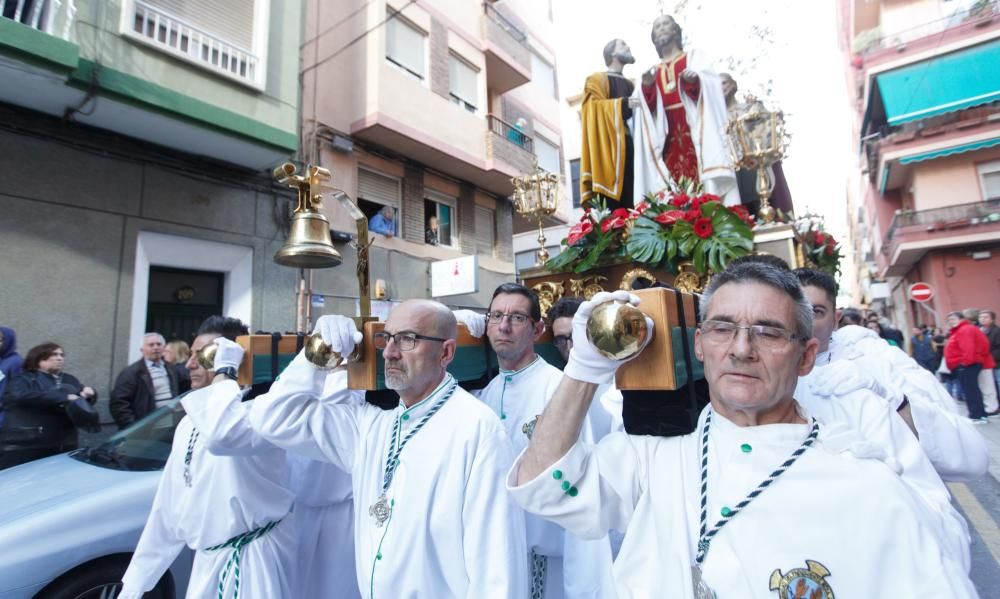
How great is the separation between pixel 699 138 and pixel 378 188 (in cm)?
802

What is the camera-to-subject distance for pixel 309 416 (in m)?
2.32

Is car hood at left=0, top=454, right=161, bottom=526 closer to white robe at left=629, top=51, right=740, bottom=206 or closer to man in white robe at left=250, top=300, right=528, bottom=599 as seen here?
man in white robe at left=250, top=300, right=528, bottom=599

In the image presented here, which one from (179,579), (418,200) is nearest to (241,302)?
(418,200)

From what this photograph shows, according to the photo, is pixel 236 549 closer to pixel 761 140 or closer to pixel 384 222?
pixel 761 140

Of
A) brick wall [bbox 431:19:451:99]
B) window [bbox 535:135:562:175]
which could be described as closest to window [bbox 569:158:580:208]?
window [bbox 535:135:562:175]

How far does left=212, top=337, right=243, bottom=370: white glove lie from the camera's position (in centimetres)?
257

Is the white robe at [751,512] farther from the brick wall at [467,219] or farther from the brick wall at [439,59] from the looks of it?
the brick wall at [439,59]

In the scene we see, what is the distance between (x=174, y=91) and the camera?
7.38 metres

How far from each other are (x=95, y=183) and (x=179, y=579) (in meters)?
6.22

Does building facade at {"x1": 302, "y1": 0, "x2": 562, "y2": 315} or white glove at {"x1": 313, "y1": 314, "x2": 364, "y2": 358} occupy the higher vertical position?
building facade at {"x1": 302, "y1": 0, "x2": 562, "y2": 315}

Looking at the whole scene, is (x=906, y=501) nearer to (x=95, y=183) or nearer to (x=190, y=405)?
(x=190, y=405)

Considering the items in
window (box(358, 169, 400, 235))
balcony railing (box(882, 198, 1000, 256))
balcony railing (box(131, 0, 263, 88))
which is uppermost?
balcony railing (box(131, 0, 263, 88))

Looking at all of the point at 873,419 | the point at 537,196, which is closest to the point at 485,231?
the point at 537,196

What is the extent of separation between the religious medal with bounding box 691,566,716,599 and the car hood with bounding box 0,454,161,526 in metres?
3.33
